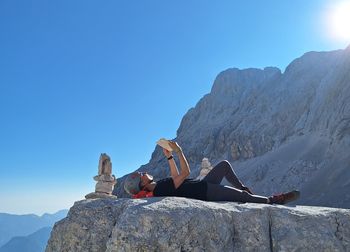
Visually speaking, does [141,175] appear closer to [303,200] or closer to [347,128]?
[303,200]

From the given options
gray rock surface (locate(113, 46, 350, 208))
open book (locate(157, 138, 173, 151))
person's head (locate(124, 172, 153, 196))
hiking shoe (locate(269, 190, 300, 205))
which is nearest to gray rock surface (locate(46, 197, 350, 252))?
hiking shoe (locate(269, 190, 300, 205))

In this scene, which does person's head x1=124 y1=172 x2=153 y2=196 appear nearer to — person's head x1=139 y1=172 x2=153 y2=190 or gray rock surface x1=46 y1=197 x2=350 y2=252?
person's head x1=139 y1=172 x2=153 y2=190

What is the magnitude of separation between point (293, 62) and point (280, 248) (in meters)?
99.6

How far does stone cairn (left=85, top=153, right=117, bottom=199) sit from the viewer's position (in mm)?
16188

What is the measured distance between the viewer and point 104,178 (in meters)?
16.4

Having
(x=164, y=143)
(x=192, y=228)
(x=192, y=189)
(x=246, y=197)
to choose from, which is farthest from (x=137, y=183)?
(x=192, y=228)

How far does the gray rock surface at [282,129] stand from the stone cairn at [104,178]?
2433 cm

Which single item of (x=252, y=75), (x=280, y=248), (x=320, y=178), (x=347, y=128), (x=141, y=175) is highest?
(x=252, y=75)

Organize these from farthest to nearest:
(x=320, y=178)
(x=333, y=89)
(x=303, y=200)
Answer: (x=333, y=89) < (x=320, y=178) < (x=303, y=200)

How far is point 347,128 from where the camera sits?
4912cm

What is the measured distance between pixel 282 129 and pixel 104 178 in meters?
64.7

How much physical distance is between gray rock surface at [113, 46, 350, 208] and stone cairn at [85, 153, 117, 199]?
24333 millimetres

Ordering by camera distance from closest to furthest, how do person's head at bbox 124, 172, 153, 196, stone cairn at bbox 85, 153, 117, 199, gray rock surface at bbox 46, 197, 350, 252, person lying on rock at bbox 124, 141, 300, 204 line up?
gray rock surface at bbox 46, 197, 350, 252 < person lying on rock at bbox 124, 141, 300, 204 < person's head at bbox 124, 172, 153, 196 < stone cairn at bbox 85, 153, 117, 199

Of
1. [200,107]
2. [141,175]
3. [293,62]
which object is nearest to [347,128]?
[141,175]
